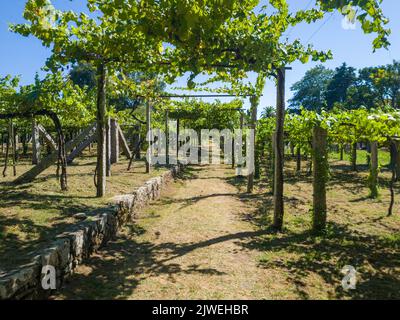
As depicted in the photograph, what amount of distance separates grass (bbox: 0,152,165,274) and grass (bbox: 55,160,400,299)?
909mm

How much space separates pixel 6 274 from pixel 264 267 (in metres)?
3.90

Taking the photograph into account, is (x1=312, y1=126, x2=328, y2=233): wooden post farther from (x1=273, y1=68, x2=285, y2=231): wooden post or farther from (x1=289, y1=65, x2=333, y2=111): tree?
(x1=289, y1=65, x2=333, y2=111): tree

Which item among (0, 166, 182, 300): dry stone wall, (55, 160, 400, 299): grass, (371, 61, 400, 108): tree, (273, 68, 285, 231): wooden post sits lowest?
(55, 160, 400, 299): grass

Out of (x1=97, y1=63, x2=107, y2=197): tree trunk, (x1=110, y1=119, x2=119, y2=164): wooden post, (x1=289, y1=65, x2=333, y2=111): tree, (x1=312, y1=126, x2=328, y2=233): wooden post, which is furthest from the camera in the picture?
(x1=289, y1=65, x2=333, y2=111): tree

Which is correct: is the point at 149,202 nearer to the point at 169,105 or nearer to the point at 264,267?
the point at 264,267

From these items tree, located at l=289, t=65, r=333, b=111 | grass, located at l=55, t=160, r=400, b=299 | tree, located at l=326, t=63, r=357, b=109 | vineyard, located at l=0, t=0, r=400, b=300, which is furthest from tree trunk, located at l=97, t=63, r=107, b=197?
tree, located at l=289, t=65, r=333, b=111

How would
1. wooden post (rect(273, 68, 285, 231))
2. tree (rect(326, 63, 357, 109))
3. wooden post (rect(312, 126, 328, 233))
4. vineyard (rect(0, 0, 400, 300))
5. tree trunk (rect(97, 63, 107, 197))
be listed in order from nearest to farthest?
vineyard (rect(0, 0, 400, 300)) < wooden post (rect(312, 126, 328, 233)) < wooden post (rect(273, 68, 285, 231)) < tree trunk (rect(97, 63, 107, 197)) < tree (rect(326, 63, 357, 109))

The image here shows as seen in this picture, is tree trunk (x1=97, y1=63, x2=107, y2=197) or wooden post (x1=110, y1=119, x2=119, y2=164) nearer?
tree trunk (x1=97, y1=63, x2=107, y2=197)

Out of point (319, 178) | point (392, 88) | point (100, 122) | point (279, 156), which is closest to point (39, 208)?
point (100, 122)

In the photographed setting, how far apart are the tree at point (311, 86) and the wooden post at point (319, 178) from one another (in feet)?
223

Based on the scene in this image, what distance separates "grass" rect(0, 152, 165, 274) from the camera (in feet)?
16.7

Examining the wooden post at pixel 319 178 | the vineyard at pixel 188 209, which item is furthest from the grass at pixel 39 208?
the wooden post at pixel 319 178
